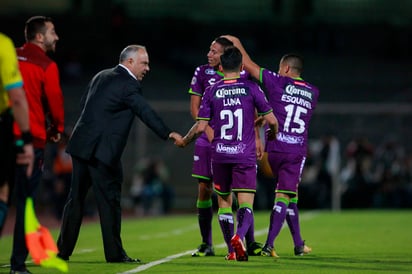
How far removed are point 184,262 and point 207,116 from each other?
1599 millimetres

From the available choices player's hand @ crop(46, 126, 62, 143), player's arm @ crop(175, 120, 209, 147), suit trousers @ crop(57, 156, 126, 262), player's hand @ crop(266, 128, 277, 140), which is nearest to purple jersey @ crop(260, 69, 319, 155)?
player's hand @ crop(266, 128, 277, 140)

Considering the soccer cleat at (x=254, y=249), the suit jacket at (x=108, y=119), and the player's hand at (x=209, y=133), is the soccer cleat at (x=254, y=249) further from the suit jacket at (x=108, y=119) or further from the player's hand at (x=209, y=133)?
the suit jacket at (x=108, y=119)

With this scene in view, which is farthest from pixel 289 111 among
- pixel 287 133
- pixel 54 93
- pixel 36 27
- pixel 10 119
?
pixel 10 119

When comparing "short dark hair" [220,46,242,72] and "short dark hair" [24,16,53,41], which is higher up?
"short dark hair" [24,16,53,41]

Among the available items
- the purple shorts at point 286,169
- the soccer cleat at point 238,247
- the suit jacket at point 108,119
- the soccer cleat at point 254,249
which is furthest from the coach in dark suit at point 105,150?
the purple shorts at point 286,169

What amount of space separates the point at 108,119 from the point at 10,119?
2217 mm

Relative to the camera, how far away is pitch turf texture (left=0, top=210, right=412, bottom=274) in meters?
10.3

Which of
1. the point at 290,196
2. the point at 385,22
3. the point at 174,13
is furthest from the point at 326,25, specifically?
the point at 290,196

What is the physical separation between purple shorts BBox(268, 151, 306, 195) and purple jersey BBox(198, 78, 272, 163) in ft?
3.50

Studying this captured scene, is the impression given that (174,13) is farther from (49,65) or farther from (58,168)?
(49,65)

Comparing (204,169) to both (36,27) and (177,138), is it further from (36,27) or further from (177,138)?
(36,27)

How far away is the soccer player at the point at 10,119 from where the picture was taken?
843 centimetres

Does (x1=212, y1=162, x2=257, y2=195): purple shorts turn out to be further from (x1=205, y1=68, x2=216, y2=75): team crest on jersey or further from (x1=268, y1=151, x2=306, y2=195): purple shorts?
(x1=205, y1=68, x2=216, y2=75): team crest on jersey

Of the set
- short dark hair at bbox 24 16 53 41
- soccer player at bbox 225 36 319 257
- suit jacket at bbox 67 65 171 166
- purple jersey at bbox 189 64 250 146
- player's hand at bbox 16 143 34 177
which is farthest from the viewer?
purple jersey at bbox 189 64 250 146
